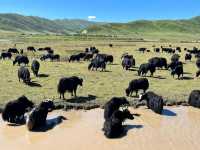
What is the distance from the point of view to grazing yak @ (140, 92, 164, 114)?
15.6 m

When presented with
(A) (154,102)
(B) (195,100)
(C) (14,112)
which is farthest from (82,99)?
(B) (195,100)

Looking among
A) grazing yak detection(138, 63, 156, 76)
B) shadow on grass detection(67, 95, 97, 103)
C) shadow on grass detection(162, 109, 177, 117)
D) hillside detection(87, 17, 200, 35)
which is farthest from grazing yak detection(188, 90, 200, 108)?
hillside detection(87, 17, 200, 35)

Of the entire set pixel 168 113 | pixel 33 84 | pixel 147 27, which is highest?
pixel 147 27

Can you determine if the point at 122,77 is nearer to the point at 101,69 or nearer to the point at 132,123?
the point at 101,69

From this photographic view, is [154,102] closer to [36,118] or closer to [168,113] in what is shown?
[168,113]

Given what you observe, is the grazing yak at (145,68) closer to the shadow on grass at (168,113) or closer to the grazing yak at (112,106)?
the shadow on grass at (168,113)

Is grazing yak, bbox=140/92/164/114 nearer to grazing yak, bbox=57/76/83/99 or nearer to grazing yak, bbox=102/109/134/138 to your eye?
grazing yak, bbox=102/109/134/138

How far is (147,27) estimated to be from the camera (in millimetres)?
181000

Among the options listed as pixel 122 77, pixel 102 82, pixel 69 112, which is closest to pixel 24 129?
pixel 69 112

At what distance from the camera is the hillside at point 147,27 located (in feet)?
561

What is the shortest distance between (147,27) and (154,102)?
167984 mm

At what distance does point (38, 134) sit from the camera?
13195 millimetres

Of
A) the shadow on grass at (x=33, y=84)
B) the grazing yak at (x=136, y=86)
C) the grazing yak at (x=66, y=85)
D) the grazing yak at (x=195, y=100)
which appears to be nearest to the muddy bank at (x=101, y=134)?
the grazing yak at (x=195, y=100)

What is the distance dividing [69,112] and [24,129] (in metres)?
2.82
